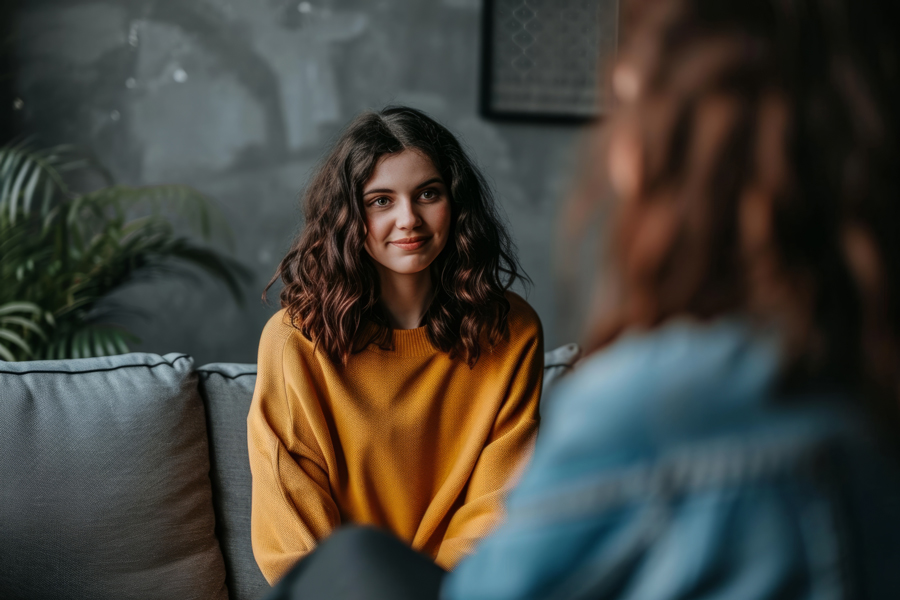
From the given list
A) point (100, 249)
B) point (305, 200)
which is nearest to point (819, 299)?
point (305, 200)

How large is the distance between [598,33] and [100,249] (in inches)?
69.1

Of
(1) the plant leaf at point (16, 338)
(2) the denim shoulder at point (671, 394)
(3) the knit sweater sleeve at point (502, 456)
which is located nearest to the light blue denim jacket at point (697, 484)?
(2) the denim shoulder at point (671, 394)

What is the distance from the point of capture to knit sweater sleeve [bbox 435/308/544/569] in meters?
1.16

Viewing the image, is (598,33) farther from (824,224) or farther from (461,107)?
(824,224)

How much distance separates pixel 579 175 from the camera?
48 cm

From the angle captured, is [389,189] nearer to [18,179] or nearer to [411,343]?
[411,343]

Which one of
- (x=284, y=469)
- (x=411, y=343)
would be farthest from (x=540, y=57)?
(x=284, y=469)

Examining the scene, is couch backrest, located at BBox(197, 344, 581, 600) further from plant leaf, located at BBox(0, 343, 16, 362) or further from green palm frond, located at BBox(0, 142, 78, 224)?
green palm frond, located at BBox(0, 142, 78, 224)

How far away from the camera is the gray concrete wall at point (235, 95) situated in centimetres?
225

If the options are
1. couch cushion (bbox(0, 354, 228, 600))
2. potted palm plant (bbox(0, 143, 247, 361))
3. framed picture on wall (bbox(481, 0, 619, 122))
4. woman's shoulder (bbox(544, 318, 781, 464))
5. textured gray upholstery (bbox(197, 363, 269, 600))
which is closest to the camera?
woman's shoulder (bbox(544, 318, 781, 464))

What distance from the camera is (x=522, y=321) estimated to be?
131cm

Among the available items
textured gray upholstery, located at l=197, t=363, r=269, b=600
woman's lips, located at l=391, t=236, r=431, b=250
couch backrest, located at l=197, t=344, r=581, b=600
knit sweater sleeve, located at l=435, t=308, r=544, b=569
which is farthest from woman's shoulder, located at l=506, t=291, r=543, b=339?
textured gray upholstery, located at l=197, t=363, r=269, b=600

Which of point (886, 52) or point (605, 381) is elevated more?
point (886, 52)

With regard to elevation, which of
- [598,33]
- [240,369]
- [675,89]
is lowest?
[240,369]
